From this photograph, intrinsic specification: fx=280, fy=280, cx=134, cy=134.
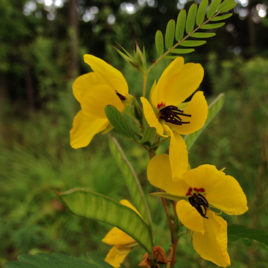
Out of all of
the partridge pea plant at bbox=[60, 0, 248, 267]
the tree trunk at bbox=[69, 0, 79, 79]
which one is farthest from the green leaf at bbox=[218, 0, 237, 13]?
the tree trunk at bbox=[69, 0, 79, 79]

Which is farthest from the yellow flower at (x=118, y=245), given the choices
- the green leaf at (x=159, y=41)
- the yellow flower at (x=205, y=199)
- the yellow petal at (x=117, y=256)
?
the green leaf at (x=159, y=41)

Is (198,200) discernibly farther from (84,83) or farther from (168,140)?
(84,83)

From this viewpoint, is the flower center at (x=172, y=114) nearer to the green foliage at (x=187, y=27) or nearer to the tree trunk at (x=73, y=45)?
the green foliage at (x=187, y=27)

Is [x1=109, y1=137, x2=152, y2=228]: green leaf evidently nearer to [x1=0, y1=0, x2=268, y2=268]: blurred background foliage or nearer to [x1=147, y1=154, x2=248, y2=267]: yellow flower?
[x1=147, y1=154, x2=248, y2=267]: yellow flower

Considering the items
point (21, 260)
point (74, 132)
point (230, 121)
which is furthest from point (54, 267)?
point (230, 121)

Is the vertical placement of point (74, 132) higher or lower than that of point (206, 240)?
higher

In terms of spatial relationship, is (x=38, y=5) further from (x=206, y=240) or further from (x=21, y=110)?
(x=206, y=240)

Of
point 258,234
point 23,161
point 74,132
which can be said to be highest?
point 74,132

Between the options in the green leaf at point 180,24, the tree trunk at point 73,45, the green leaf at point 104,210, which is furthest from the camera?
the tree trunk at point 73,45
